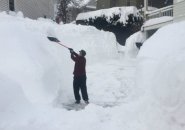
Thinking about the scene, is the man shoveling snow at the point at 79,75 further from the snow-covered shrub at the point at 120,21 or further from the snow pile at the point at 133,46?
the snow-covered shrub at the point at 120,21

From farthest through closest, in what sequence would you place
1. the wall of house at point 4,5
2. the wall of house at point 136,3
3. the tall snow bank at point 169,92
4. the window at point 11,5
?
the wall of house at point 136,3
the window at point 11,5
the wall of house at point 4,5
the tall snow bank at point 169,92

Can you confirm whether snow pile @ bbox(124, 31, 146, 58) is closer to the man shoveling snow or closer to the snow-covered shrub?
the snow-covered shrub

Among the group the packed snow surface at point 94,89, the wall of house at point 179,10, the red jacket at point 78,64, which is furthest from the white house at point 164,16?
the red jacket at point 78,64

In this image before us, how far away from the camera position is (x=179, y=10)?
18.4 meters

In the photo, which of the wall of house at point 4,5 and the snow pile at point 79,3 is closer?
the wall of house at point 4,5

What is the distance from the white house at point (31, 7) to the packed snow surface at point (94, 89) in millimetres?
6093

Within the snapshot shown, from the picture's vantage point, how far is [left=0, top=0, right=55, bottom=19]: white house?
22406 millimetres

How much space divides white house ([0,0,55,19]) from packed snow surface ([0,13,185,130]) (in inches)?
240

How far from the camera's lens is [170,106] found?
277 inches

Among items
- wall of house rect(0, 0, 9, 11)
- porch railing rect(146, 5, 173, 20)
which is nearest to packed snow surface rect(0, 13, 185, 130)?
wall of house rect(0, 0, 9, 11)

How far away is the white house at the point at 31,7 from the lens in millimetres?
22406

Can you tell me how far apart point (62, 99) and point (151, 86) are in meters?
3.94

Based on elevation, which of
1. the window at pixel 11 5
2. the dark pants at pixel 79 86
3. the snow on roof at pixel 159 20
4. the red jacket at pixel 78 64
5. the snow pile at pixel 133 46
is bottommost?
the snow pile at pixel 133 46

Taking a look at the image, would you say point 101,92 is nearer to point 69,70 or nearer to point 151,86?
point 69,70
